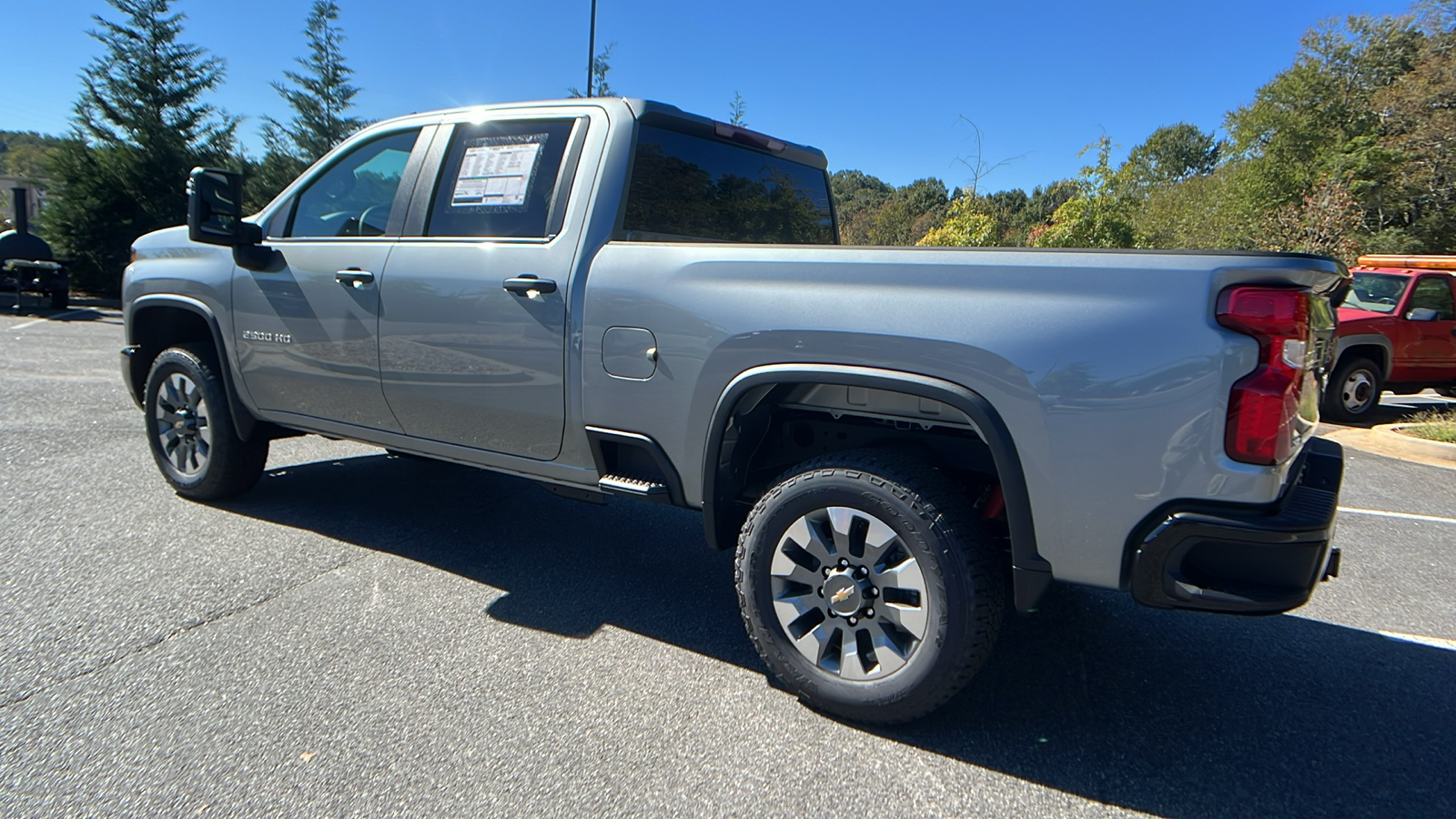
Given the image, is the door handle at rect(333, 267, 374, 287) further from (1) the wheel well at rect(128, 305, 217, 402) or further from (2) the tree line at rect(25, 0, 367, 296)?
(2) the tree line at rect(25, 0, 367, 296)

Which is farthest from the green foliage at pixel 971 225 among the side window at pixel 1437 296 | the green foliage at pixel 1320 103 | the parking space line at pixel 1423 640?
the green foliage at pixel 1320 103

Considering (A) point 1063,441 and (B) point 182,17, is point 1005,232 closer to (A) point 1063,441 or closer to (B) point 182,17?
(A) point 1063,441

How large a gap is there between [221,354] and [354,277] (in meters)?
1.17

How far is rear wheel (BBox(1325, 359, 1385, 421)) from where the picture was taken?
1005 cm

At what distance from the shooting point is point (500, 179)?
357cm

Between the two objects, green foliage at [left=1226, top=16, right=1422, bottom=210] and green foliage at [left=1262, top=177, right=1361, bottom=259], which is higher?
green foliage at [left=1226, top=16, right=1422, bottom=210]

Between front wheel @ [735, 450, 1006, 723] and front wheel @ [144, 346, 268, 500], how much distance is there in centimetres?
319

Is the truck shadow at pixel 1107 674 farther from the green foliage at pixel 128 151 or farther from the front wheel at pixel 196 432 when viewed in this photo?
the green foliage at pixel 128 151

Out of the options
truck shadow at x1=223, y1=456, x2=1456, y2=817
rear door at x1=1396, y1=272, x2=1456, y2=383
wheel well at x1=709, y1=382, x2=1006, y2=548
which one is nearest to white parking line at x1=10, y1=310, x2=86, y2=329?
truck shadow at x1=223, y1=456, x2=1456, y2=817

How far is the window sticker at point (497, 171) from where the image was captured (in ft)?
11.5

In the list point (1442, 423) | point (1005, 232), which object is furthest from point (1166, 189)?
point (1442, 423)

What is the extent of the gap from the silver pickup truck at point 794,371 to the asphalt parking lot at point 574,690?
365 mm

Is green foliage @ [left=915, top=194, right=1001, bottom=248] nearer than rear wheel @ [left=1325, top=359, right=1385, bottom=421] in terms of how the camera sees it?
No

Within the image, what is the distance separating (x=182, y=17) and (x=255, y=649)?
24.0 metres
